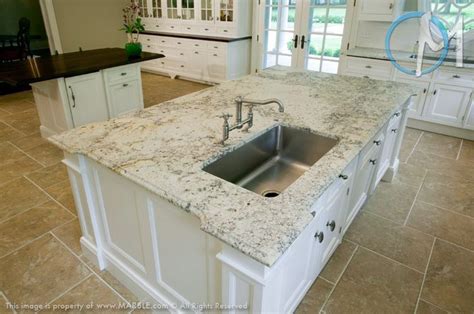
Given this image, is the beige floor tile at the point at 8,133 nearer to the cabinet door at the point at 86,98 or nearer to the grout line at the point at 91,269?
the cabinet door at the point at 86,98

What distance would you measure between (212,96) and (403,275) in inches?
65.3

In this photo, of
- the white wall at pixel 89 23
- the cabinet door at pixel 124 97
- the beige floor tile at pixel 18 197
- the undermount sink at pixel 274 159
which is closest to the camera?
the undermount sink at pixel 274 159

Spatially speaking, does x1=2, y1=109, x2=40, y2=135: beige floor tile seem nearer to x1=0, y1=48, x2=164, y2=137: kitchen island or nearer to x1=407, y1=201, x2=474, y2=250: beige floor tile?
x1=0, y1=48, x2=164, y2=137: kitchen island

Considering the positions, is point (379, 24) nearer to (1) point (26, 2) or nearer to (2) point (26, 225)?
(2) point (26, 225)

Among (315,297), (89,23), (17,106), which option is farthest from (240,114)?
(89,23)

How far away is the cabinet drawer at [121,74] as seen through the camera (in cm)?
352

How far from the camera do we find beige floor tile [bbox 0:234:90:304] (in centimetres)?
172

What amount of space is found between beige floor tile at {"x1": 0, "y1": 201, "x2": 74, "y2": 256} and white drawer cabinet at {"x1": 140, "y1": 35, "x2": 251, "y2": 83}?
12.7 ft

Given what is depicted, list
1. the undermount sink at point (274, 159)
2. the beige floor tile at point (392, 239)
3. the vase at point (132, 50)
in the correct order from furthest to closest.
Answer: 1. the vase at point (132, 50)
2. the beige floor tile at point (392, 239)
3. the undermount sink at point (274, 159)

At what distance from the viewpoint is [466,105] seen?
3.55m

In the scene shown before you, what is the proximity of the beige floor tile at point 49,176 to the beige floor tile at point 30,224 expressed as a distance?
346 mm

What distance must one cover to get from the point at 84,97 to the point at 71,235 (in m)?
1.73

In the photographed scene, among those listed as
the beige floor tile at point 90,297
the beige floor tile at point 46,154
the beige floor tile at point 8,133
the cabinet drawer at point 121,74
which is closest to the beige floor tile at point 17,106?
the beige floor tile at point 8,133

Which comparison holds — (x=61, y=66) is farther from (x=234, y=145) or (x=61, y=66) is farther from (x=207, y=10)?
(x=207, y=10)
